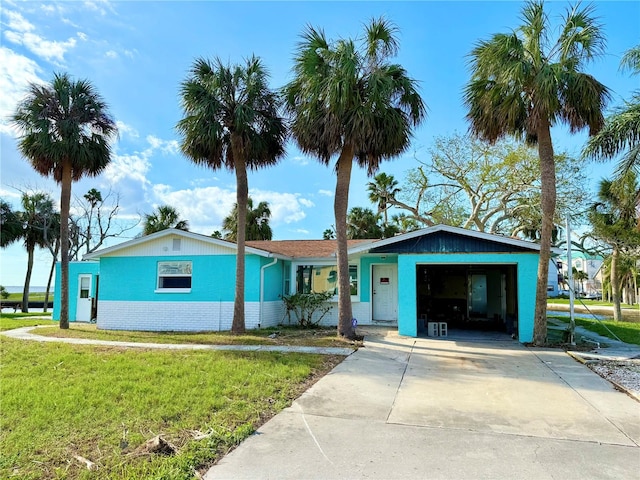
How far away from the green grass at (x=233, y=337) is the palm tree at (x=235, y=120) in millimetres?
943

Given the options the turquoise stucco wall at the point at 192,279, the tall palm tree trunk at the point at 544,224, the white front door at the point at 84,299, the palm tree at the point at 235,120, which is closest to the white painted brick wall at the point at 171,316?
the turquoise stucco wall at the point at 192,279

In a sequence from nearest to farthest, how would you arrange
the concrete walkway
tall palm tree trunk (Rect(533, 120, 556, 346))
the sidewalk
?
the sidewalk
the concrete walkway
tall palm tree trunk (Rect(533, 120, 556, 346))

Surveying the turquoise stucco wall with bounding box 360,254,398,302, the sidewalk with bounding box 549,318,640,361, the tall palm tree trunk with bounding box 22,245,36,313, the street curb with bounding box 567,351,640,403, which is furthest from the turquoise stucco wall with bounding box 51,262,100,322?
the sidewalk with bounding box 549,318,640,361

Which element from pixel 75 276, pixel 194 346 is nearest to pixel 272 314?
pixel 194 346

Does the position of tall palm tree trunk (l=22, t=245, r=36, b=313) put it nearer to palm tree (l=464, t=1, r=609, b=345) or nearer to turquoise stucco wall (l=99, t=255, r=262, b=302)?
turquoise stucco wall (l=99, t=255, r=262, b=302)

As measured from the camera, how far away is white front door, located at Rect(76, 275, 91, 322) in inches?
692

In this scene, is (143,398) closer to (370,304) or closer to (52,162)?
(370,304)

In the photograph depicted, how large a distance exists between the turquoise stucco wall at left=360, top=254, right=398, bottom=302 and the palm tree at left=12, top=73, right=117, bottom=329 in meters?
10.2

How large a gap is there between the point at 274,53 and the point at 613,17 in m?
9.00

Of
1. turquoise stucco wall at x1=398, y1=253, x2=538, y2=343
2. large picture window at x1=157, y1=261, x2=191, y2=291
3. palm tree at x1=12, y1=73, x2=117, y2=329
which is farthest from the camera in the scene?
large picture window at x1=157, y1=261, x2=191, y2=291

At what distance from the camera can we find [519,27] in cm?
1092

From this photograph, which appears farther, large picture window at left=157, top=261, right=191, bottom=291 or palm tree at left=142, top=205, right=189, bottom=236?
palm tree at left=142, top=205, right=189, bottom=236

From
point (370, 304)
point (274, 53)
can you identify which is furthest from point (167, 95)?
point (370, 304)

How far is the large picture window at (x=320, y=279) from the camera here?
15570 mm
